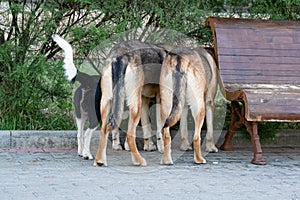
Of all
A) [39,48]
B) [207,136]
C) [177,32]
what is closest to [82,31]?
[39,48]

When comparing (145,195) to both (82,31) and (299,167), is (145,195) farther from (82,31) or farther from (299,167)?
(82,31)

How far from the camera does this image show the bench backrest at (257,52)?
8977 mm

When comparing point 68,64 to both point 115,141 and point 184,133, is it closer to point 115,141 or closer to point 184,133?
point 115,141

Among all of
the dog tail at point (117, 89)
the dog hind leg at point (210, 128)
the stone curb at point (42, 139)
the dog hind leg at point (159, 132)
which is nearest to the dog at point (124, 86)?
the dog tail at point (117, 89)

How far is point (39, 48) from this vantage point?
9.26m

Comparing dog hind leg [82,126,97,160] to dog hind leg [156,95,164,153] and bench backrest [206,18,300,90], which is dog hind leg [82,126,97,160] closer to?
dog hind leg [156,95,164,153]

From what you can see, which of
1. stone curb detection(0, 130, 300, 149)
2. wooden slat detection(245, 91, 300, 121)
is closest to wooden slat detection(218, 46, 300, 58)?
wooden slat detection(245, 91, 300, 121)

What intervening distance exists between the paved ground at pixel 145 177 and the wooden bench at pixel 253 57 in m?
0.81

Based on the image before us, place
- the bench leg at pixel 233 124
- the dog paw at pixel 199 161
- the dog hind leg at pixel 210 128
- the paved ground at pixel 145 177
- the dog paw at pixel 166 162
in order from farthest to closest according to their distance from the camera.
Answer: the dog hind leg at pixel 210 128 → the bench leg at pixel 233 124 → the dog paw at pixel 199 161 → the dog paw at pixel 166 162 → the paved ground at pixel 145 177

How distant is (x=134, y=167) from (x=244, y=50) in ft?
8.02

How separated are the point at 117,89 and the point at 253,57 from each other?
7.52 ft

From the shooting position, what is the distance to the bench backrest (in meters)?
8.98

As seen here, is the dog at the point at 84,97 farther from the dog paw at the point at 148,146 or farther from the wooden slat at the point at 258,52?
the wooden slat at the point at 258,52

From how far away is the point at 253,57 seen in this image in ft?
30.0
